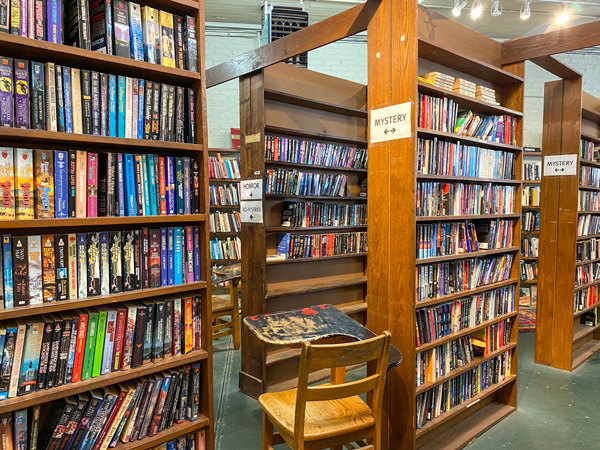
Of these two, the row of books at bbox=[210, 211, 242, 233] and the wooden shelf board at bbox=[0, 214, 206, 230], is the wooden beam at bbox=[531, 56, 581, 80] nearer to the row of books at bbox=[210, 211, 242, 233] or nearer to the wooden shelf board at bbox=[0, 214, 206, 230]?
the wooden shelf board at bbox=[0, 214, 206, 230]

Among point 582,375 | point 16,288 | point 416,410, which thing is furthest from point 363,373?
point 16,288

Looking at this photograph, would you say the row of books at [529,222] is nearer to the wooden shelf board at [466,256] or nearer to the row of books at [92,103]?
the wooden shelf board at [466,256]

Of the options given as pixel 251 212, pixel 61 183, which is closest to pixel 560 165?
pixel 251 212

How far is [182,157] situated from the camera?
163cm

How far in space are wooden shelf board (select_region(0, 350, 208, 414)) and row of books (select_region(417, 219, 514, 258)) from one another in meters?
1.29

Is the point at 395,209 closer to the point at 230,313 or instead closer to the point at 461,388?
the point at 461,388

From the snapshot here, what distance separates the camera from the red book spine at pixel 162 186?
1.57 meters

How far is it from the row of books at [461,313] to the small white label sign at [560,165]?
140cm

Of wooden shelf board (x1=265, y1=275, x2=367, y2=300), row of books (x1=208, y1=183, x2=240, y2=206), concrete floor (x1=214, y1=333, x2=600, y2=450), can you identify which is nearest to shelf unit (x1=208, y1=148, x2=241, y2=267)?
row of books (x1=208, y1=183, x2=240, y2=206)

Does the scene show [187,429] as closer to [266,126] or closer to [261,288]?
[261,288]

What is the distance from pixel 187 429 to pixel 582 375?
3.43 metres

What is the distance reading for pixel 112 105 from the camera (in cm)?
145

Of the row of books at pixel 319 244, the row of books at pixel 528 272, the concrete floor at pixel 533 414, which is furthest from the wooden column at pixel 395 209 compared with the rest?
the row of books at pixel 528 272

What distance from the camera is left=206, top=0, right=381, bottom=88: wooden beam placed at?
205cm
